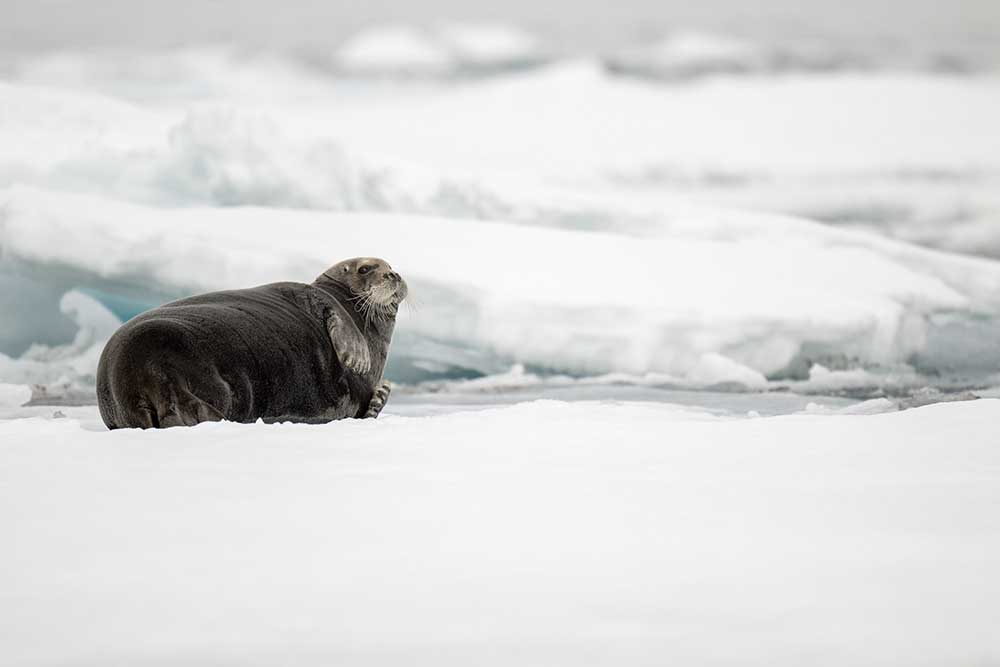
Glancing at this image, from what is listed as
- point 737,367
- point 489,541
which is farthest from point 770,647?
point 737,367

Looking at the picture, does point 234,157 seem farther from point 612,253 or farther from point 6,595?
point 6,595

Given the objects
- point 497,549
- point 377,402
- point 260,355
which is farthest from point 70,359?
point 497,549

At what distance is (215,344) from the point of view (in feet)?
11.1

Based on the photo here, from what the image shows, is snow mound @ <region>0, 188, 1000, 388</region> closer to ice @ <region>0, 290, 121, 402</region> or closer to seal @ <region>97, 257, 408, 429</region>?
ice @ <region>0, 290, 121, 402</region>

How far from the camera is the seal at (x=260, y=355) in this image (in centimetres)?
316

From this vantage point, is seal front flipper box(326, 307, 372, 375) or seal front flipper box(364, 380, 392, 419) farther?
seal front flipper box(364, 380, 392, 419)

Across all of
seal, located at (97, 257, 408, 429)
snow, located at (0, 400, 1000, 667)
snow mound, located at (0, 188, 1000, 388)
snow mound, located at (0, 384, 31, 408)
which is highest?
snow mound, located at (0, 188, 1000, 388)

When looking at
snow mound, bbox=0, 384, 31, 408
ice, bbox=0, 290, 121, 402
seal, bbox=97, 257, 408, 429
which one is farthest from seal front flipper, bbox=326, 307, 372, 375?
ice, bbox=0, 290, 121, 402

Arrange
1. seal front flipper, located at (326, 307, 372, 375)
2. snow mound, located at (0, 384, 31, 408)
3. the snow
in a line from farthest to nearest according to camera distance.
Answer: snow mound, located at (0, 384, 31, 408) → seal front flipper, located at (326, 307, 372, 375) → the snow

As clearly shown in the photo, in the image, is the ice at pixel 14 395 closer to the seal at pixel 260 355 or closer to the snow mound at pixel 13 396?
the snow mound at pixel 13 396

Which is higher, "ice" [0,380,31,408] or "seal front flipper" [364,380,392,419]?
"seal front flipper" [364,380,392,419]

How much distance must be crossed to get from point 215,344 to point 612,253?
8.99 metres

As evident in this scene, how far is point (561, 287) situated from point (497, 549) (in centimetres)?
927

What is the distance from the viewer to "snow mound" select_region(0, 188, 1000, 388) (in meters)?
10.0
